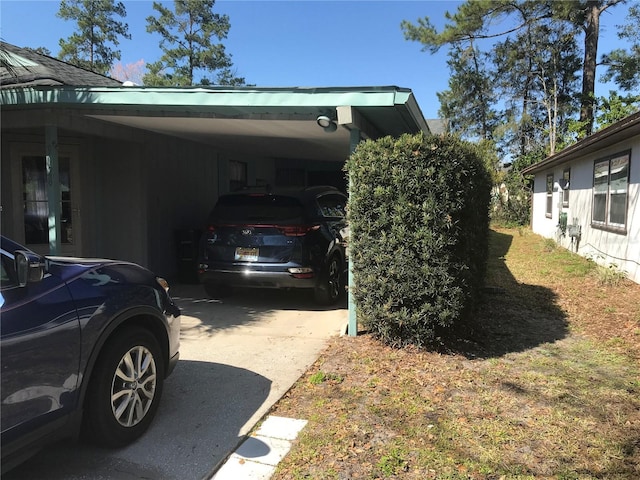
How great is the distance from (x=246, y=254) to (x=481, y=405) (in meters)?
3.64

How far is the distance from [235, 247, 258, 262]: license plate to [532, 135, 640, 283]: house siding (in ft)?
21.7

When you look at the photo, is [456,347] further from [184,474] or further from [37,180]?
[37,180]

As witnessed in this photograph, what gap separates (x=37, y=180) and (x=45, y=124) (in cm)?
190

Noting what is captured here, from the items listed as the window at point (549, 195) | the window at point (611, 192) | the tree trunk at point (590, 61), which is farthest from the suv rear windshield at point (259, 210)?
the tree trunk at point (590, 61)

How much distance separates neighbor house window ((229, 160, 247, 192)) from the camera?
37.0 feet

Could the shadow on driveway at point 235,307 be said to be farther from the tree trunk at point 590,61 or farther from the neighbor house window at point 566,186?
the tree trunk at point 590,61

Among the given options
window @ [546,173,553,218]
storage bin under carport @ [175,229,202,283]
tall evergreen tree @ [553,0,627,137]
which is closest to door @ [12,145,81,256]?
storage bin under carport @ [175,229,202,283]

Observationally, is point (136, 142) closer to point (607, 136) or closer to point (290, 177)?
point (290, 177)

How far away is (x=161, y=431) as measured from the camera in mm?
3301

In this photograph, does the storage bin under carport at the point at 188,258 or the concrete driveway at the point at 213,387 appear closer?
the concrete driveway at the point at 213,387

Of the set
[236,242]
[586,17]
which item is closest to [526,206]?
[586,17]

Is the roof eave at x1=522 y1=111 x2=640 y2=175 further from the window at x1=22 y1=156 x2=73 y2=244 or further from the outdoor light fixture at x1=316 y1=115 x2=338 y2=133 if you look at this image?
the window at x1=22 y1=156 x2=73 y2=244

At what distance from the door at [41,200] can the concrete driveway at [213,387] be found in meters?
2.32

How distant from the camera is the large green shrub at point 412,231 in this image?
176 inches
